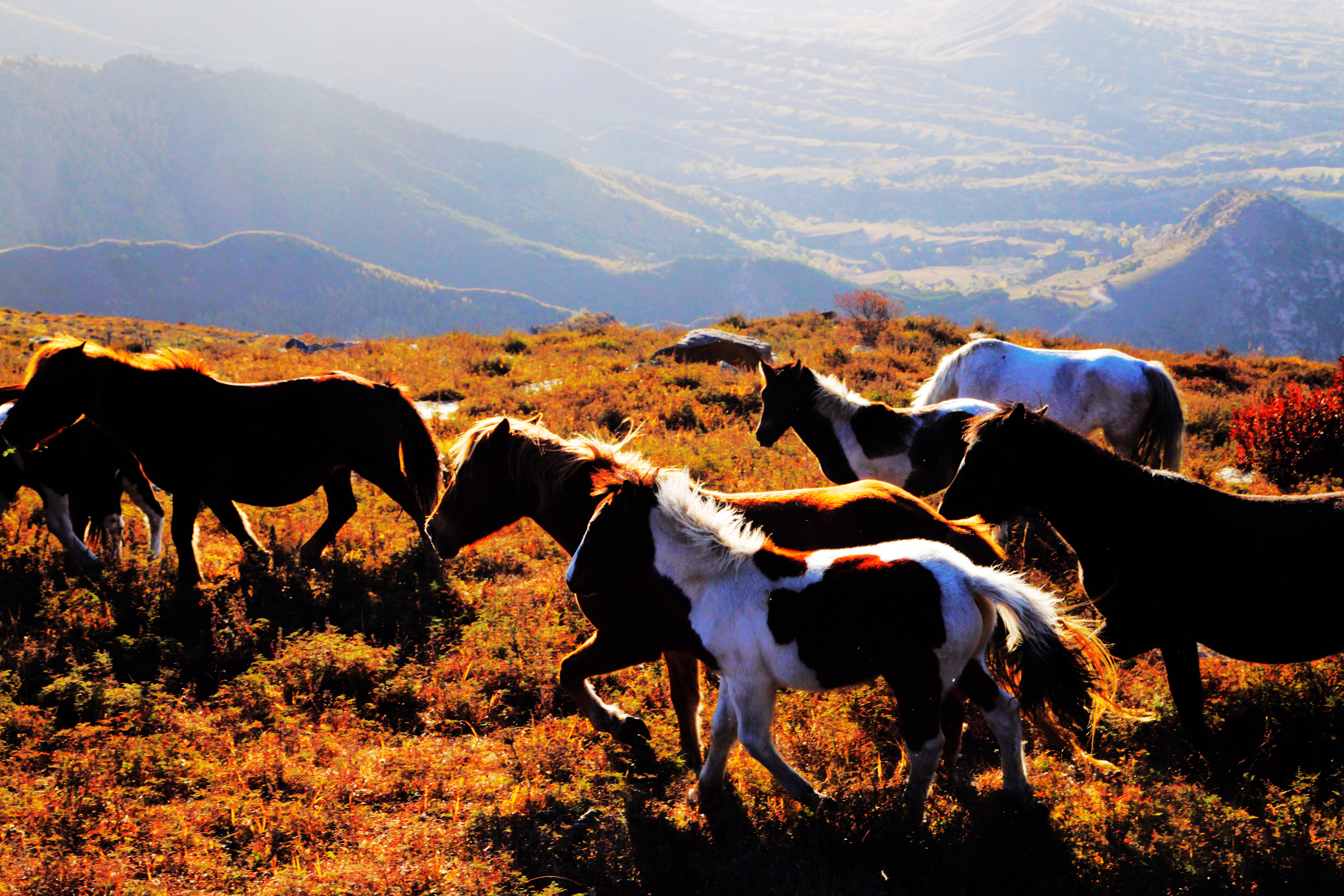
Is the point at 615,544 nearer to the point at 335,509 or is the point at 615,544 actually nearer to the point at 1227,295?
the point at 335,509

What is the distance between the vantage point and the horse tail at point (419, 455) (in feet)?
24.2

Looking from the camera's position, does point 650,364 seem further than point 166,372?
Yes

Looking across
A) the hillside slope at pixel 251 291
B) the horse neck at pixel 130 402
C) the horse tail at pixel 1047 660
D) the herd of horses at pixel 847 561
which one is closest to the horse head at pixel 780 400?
the herd of horses at pixel 847 561

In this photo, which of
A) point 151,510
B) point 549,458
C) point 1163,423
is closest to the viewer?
point 549,458

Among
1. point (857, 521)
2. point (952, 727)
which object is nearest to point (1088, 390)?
point (857, 521)

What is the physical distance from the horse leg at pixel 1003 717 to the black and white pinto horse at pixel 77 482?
25.5 feet

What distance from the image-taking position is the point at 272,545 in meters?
7.48

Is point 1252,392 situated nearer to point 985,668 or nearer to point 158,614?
point 985,668

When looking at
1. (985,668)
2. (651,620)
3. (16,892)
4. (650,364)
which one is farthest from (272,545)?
(650,364)

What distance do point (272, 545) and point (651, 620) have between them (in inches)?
207

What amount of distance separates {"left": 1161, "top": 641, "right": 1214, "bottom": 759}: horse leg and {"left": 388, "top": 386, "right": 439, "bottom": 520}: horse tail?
21.0 ft

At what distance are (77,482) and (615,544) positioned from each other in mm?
6590

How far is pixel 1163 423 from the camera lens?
357 inches

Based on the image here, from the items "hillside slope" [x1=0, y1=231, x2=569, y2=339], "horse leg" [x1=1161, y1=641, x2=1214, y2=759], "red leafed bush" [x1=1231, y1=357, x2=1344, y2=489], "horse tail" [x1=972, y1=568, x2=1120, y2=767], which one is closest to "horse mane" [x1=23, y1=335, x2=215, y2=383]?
"horse tail" [x1=972, y1=568, x2=1120, y2=767]
